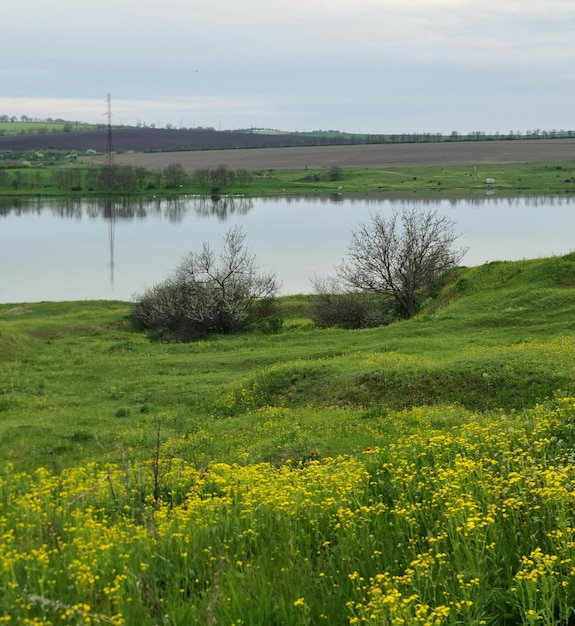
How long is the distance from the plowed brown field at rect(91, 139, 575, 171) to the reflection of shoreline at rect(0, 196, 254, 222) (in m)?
38.0

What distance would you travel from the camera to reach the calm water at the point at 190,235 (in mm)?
56938

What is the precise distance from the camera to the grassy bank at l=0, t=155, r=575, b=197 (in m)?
144

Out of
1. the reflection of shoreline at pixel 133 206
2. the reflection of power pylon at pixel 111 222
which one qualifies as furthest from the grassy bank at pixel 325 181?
the reflection of power pylon at pixel 111 222

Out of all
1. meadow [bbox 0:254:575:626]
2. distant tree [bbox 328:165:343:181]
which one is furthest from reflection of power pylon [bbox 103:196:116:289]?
distant tree [bbox 328:165:343:181]

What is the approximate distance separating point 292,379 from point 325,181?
483ft

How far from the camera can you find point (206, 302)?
127 feet

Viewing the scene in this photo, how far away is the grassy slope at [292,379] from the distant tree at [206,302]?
514cm

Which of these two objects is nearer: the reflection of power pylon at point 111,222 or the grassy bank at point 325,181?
the reflection of power pylon at point 111,222

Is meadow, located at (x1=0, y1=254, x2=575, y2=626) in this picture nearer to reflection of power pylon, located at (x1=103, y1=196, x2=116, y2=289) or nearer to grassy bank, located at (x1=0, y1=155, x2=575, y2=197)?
reflection of power pylon, located at (x1=103, y1=196, x2=116, y2=289)

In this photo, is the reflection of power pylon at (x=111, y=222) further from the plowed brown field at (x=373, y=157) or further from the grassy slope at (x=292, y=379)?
the plowed brown field at (x=373, y=157)

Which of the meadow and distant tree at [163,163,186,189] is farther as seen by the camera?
distant tree at [163,163,186,189]

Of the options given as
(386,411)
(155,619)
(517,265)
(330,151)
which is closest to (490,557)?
(155,619)

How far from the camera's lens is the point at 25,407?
21.0 m

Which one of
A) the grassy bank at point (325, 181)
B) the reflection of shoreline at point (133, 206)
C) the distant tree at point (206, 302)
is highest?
the grassy bank at point (325, 181)
